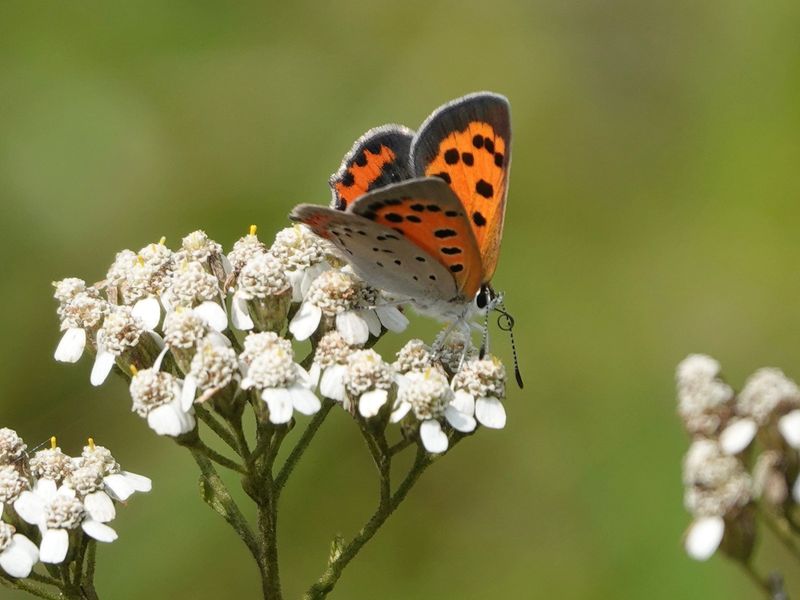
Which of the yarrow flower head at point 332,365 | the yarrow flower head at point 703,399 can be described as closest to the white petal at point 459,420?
the yarrow flower head at point 332,365

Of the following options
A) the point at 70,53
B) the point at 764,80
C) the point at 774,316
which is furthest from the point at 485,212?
the point at 70,53

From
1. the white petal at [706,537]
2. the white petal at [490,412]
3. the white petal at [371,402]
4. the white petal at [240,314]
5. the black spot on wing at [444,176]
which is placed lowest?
the white petal at [706,537]

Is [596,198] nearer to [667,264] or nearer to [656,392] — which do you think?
[667,264]

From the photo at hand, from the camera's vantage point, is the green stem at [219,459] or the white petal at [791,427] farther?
the green stem at [219,459]

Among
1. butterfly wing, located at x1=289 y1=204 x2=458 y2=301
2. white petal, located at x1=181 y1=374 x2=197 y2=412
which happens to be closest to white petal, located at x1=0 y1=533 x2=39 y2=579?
white petal, located at x1=181 y1=374 x2=197 y2=412

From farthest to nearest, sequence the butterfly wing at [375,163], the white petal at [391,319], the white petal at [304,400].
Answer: the butterfly wing at [375,163] → the white petal at [391,319] → the white petal at [304,400]

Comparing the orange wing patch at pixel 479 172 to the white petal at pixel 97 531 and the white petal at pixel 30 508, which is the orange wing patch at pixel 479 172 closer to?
the white petal at pixel 97 531
